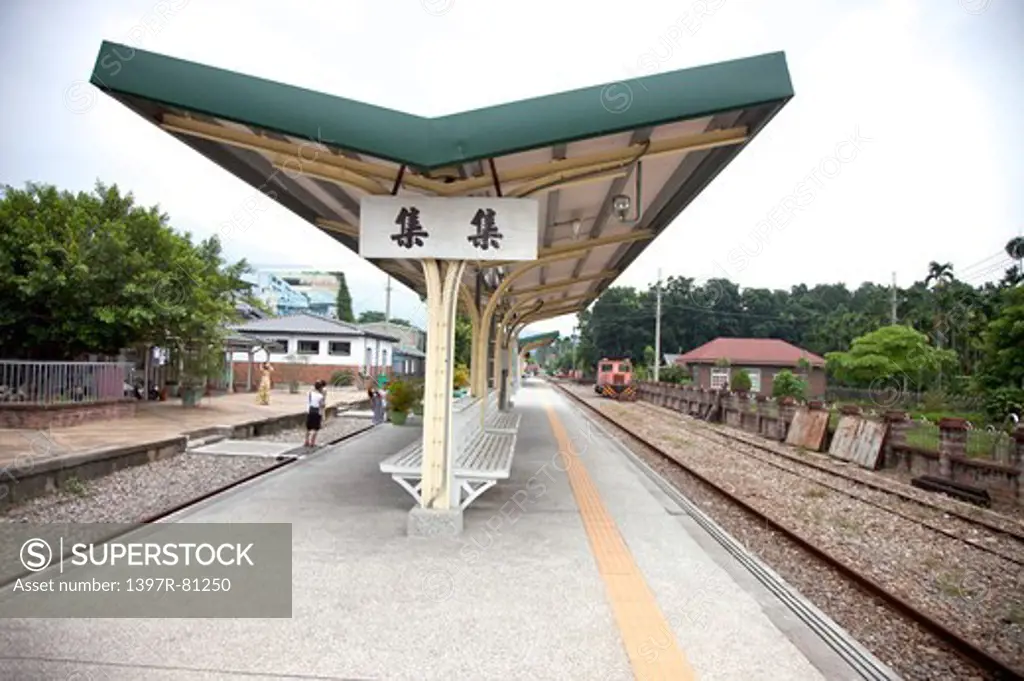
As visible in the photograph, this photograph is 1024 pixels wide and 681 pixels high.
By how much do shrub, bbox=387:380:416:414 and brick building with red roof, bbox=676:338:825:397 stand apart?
1058 inches

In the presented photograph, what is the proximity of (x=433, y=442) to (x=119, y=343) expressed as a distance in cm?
1153

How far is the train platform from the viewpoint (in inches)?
132

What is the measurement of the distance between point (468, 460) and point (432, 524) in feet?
3.95

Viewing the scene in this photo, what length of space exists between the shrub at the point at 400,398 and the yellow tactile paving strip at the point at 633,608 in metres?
8.81

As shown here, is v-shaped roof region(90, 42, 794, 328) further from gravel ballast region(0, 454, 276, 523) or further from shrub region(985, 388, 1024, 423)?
shrub region(985, 388, 1024, 423)

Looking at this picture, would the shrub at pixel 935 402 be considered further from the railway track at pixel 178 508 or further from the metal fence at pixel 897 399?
the railway track at pixel 178 508

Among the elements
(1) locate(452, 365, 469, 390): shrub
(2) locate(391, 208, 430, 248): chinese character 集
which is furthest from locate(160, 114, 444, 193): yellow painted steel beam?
(1) locate(452, 365, 469, 390): shrub

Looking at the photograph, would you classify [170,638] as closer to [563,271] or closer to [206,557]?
[206,557]

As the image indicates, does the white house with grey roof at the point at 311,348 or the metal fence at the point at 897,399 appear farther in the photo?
the white house with grey roof at the point at 311,348

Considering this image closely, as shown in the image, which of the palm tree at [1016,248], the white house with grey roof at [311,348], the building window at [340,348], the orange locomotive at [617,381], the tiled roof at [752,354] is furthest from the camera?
the palm tree at [1016,248]

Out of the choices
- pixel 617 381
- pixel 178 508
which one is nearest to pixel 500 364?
pixel 178 508

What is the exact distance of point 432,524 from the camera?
18.8ft

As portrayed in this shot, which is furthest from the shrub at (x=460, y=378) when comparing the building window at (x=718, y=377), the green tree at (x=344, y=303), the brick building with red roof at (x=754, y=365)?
the green tree at (x=344, y=303)

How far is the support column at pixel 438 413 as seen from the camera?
573 centimetres
